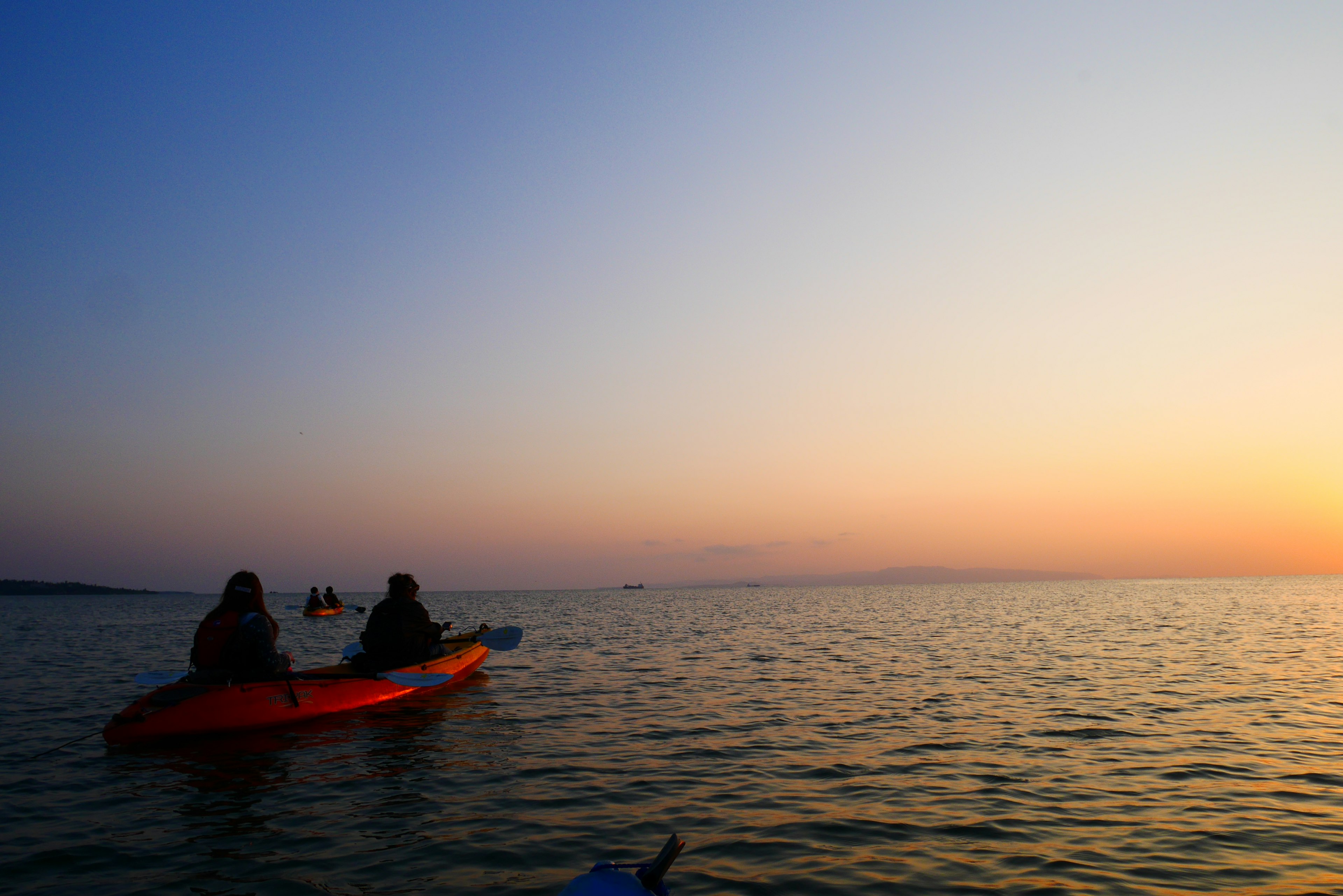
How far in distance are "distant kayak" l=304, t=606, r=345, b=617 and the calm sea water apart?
3206 centimetres

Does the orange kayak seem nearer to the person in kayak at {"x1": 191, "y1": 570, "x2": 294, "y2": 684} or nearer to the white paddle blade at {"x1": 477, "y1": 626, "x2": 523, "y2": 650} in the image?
the person in kayak at {"x1": 191, "y1": 570, "x2": 294, "y2": 684}

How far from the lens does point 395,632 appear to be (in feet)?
51.5

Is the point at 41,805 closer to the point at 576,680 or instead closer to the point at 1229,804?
the point at 576,680

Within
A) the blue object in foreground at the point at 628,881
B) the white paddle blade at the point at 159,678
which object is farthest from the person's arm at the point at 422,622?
the blue object in foreground at the point at 628,881

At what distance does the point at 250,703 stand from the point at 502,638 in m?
9.70

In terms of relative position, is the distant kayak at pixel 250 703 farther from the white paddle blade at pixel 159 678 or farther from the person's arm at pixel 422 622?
the person's arm at pixel 422 622

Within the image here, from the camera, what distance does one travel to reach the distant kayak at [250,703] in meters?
11.5

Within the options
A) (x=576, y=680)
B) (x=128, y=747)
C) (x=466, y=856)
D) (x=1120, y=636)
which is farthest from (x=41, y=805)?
(x=1120, y=636)

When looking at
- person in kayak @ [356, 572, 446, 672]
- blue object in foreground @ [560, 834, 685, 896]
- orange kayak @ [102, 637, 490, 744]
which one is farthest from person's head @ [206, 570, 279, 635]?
blue object in foreground @ [560, 834, 685, 896]

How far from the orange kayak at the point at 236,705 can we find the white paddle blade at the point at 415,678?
357 millimetres

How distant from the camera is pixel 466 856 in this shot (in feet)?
22.7

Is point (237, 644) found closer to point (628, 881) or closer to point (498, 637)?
point (498, 637)

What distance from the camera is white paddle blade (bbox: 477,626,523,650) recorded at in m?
21.4

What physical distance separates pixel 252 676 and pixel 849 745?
9961mm
